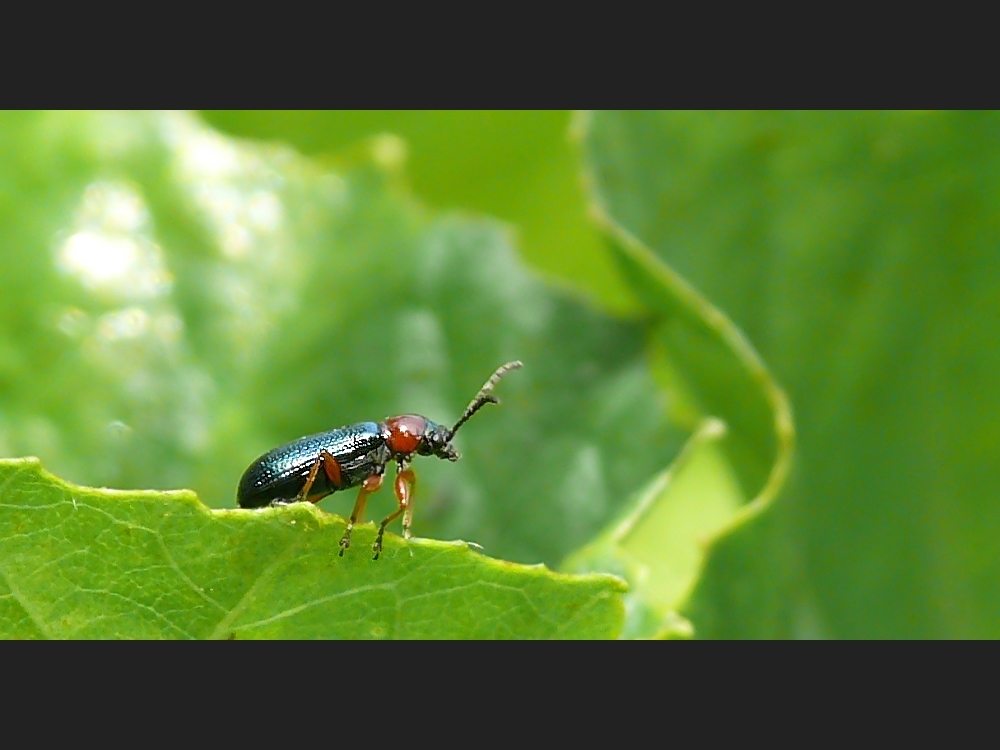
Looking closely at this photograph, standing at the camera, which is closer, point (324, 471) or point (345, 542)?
point (345, 542)

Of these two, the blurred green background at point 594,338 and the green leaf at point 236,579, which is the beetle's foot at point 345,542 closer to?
the green leaf at point 236,579

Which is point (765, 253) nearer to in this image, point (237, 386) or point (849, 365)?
point (849, 365)

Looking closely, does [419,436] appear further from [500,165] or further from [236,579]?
[500,165]

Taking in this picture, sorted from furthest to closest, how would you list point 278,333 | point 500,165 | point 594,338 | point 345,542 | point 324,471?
1. point 500,165
2. point 594,338
3. point 278,333
4. point 324,471
5. point 345,542

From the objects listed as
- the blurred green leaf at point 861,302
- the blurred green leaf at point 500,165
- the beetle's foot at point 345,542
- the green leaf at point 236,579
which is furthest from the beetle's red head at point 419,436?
the blurred green leaf at point 500,165

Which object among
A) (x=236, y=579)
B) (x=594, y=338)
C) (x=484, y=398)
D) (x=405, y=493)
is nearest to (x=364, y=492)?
(x=405, y=493)

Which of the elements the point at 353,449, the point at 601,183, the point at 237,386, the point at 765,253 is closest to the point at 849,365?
the point at 765,253

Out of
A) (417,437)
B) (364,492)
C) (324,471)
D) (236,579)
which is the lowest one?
(236,579)
